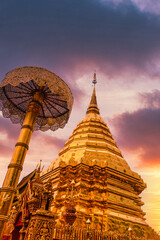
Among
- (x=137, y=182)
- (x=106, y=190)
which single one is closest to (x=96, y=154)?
(x=106, y=190)

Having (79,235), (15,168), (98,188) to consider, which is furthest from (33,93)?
(98,188)

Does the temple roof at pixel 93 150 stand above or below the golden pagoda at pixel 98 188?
above

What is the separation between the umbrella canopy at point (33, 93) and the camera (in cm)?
794

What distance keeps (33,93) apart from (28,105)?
0.70 metres

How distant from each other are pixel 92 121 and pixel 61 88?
10579 millimetres

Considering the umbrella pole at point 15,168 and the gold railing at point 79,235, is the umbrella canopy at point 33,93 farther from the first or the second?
the gold railing at point 79,235

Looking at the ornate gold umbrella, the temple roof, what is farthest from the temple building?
the ornate gold umbrella

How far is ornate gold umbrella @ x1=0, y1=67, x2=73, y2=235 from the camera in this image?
6.37 m

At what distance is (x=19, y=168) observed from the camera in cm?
656

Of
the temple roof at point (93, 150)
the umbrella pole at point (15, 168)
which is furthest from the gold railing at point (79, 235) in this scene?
the temple roof at point (93, 150)

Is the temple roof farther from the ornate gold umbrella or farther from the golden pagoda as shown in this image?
the ornate gold umbrella

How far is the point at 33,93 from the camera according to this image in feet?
29.7

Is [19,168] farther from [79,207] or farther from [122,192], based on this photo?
[122,192]

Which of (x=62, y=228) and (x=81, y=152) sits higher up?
(x=81, y=152)
